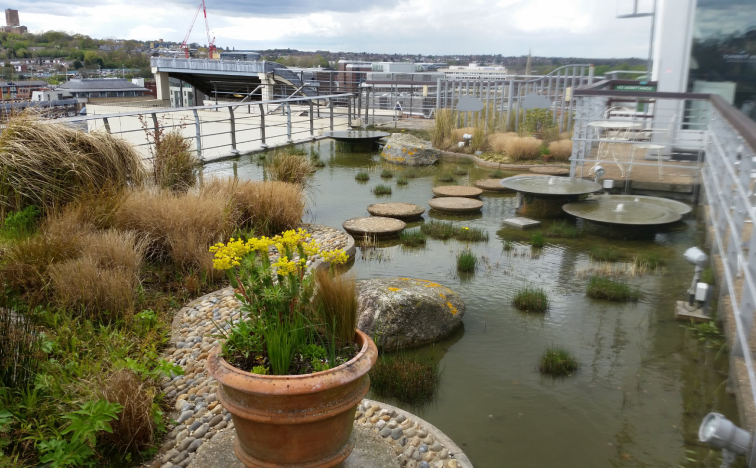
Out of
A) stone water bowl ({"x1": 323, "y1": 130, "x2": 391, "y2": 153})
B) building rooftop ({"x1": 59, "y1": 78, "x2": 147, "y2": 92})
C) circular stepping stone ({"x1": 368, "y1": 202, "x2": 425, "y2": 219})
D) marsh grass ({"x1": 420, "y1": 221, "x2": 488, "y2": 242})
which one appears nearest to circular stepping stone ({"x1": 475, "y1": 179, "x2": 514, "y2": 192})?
circular stepping stone ({"x1": 368, "y1": 202, "x2": 425, "y2": 219})

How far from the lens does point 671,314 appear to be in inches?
166

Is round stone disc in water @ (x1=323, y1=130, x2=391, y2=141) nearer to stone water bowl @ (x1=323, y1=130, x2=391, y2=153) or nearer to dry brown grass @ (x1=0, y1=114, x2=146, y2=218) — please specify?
stone water bowl @ (x1=323, y1=130, x2=391, y2=153)

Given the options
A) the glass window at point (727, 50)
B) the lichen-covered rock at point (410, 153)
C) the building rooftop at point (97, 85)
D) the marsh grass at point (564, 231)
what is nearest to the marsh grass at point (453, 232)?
the marsh grass at point (564, 231)

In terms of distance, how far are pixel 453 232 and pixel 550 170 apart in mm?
3994

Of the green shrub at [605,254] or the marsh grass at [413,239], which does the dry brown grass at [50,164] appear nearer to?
the marsh grass at [413,239]

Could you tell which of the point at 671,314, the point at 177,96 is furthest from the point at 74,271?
the point at 177,96

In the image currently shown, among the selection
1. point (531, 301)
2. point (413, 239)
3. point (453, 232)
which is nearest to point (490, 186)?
point (453, 232)

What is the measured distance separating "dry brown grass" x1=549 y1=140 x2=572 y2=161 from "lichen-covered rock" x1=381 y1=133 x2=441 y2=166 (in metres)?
2.05

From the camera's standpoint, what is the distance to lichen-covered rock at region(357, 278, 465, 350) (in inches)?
148

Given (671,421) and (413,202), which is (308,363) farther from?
(413,202)

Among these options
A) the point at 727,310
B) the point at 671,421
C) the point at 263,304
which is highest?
the point at 263,304

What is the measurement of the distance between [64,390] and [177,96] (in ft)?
108

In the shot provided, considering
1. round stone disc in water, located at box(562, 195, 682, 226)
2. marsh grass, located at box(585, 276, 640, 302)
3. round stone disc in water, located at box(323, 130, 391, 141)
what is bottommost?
marsh grass, located at box(585, 276, 640, 302)

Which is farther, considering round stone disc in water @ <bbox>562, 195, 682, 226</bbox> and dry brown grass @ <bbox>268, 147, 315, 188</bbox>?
dry brown grass @ <bbox>268, 147, 315, 188</bbox>
